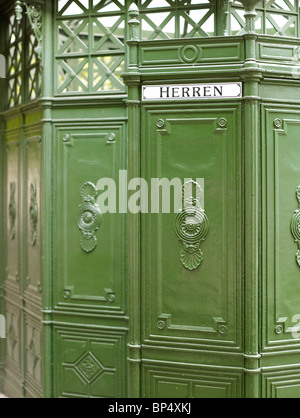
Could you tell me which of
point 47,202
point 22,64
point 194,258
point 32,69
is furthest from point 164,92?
point 22,64

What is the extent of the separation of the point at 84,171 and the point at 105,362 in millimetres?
2194

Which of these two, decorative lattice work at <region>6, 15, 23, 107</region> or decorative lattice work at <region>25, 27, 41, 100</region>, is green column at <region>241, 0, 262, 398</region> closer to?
decorative lattice work at <region>25, 27, 41, 100</region>

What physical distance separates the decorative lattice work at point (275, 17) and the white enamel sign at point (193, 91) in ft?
3.68

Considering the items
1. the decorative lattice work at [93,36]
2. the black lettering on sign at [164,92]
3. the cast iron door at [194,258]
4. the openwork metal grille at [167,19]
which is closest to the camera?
the cast iron door at [194,258]

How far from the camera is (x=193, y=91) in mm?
5332

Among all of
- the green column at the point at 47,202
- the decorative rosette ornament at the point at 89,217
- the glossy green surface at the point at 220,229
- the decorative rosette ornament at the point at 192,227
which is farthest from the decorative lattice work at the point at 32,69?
the decorative rosette ornament at the point at 192,227

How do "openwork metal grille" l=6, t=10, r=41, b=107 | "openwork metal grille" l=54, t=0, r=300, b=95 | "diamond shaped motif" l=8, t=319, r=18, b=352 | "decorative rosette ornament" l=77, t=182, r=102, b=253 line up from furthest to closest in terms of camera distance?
"diamond shaped motif" l=8, t=319, r=18, b=352
"openwork metal grille" l=6, t=10, r=41, b=107
"decorative rosette ornament" l=77, t=182, r=102, b=253
"openwork metal grille" l=54, t=0, r=300, b=95

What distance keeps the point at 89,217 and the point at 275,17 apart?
2.99 meters

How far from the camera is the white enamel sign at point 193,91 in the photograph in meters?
5.23

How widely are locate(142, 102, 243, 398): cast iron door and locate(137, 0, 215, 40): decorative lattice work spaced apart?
3.96 ft

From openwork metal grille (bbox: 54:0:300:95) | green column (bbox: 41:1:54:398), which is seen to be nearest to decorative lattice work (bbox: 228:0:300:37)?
openwork metal grille (bbox: 54:0:300:95)

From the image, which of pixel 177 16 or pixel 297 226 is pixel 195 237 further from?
pixel 177 16

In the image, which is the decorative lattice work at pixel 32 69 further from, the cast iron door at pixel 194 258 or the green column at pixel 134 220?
the cast iron door at pixel 194 258

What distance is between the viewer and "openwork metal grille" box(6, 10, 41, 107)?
7.20 metres
